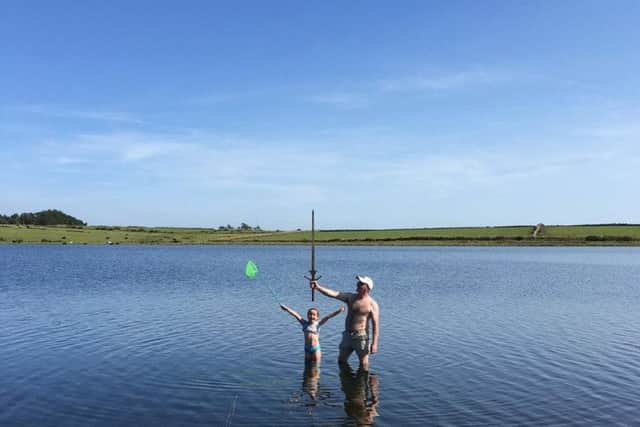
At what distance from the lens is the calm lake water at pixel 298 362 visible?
509 inches

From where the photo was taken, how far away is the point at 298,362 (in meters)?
17.9

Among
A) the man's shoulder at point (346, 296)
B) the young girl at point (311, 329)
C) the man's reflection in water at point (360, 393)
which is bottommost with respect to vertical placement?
the man's reflection in water at point (360, 393)

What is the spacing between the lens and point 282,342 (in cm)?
2100

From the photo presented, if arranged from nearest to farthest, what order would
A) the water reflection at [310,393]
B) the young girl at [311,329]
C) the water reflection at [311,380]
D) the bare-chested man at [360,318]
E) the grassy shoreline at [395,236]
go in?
the water reflection at [310,393], the water reflection at [311,380], the bare-chested man at [360,318], the young girl at [311,329], the grassy shoreline at [395,236]

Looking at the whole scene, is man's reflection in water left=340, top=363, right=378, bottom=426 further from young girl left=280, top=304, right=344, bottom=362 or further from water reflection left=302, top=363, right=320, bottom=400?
young girl left=280, top=304, right=344, bottom=362

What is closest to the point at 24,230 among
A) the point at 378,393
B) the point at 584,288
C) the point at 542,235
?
the point at 542,235

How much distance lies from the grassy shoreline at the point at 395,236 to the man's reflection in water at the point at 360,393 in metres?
101

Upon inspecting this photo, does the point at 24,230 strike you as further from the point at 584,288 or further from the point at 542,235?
the point at 584,288

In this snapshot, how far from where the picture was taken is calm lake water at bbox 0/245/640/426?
12.9m

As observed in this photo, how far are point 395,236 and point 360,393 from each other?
12802 cm

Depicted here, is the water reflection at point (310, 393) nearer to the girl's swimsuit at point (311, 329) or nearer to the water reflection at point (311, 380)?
the water reflection at point (311, 380)

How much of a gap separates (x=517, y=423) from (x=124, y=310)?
71.4 feet

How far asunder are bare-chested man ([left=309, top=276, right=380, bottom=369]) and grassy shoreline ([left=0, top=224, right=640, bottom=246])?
101m

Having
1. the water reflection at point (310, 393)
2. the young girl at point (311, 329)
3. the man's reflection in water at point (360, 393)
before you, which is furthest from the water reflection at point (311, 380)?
the man's reflection in water at point (360, 393)
